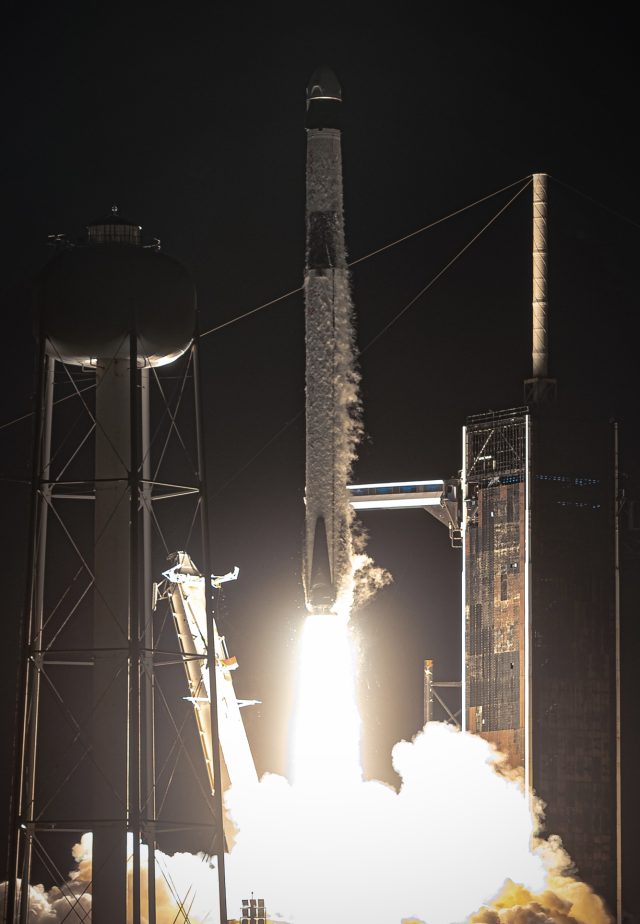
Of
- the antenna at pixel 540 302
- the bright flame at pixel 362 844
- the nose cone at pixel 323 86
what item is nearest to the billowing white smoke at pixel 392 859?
the bright flame at pixel 362 844

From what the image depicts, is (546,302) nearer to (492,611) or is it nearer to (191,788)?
(492,611)

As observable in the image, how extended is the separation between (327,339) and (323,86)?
6.12 meters

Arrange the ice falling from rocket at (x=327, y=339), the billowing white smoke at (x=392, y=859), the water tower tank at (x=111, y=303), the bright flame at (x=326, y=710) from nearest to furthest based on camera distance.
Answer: the water tower tank at (x=111, y=303)
the billowing white smoke at (x=392, y=859)
the bright flame at (x=326, y=710)
the ice falling from rocket at (x=327, y=339)

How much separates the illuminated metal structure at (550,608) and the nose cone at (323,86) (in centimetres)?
530

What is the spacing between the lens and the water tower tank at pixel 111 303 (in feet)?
110

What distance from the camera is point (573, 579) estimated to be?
4762 centimetres

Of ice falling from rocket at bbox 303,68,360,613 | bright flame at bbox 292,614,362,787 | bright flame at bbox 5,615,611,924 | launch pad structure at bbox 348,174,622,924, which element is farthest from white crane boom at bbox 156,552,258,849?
launch pad structure at bbox 348,174,622,924

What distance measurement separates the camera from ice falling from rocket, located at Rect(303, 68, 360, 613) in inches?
1881

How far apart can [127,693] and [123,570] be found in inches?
83.0

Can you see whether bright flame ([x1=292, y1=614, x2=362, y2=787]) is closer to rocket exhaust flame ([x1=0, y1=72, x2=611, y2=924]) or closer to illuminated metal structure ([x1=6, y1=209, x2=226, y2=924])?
rocket exhaust flame ([x1=0, y1=72, x2=611, y2=924])

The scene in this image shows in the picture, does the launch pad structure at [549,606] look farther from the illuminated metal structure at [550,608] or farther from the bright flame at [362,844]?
the bright flame at [362,844]

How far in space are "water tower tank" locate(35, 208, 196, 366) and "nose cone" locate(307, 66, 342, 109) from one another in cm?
1498

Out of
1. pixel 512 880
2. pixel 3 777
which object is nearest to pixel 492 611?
pixel 512 880

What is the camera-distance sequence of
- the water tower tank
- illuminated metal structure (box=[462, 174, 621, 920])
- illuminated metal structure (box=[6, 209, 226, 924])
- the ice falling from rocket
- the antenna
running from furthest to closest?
the antenna < the ice falling from rocket < illuminated metal structure (box=[462, 174, 621, 920]) < the water tower tank < illuminated metal structure (box=[6, 209, 226, 924])
